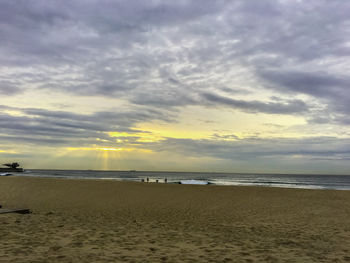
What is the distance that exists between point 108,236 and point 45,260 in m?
2.96

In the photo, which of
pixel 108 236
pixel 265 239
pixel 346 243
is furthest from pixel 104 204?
pixel 346 243

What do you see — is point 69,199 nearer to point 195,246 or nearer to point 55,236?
point 55,236

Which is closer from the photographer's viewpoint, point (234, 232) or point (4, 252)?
point (4, 252)

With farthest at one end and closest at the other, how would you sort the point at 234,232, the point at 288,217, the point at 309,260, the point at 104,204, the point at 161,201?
the point at 161,201, the point at 104,204, the point at 288,217, the point at 234,232, the point at 309,260

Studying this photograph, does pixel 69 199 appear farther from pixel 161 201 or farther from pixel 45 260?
pixel 45 260

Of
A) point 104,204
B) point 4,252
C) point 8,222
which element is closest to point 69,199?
point 104,204

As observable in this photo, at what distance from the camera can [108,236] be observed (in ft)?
30.5

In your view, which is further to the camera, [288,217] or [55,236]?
[288,217]

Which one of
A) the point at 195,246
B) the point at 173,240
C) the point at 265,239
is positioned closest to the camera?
the point at 195,246

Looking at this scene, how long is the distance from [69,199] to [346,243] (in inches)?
781

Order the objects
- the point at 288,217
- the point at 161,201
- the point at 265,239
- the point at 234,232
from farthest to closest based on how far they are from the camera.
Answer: the point at 161,201 → the point at 288,217 → the point at 234,232 → the point at 265,239

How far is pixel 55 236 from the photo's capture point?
8859 millimetres

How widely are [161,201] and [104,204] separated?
4.43 m

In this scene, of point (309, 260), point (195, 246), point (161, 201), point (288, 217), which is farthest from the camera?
point (161, 201)
